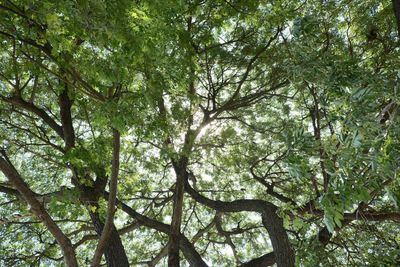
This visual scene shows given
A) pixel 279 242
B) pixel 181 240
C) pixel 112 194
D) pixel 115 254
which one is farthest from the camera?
pixel 181 240

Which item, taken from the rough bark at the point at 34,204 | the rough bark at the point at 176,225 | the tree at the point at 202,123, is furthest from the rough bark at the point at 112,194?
the rough bark at the point at 176,225

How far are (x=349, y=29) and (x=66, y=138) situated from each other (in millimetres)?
4902

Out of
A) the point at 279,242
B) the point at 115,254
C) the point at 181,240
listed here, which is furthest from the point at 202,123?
the point at 115,254

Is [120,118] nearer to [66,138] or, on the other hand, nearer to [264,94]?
[66,138]

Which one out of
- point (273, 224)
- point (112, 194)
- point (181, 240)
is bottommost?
point (273, 224)

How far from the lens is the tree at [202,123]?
2531 mm

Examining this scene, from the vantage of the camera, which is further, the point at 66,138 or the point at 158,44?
the point at 66,138

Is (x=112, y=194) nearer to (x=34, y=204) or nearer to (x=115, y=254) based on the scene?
(x=34, y=204)

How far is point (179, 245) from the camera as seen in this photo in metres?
6.32

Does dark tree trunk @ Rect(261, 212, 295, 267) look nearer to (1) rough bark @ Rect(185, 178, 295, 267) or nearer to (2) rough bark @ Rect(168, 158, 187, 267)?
(1) rough bark @ Rect(185, 178, 295, 267)

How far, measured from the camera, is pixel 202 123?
6633mm

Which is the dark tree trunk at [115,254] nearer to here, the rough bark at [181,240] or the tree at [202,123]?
the tree at [202,123]

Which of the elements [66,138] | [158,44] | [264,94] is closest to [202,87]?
[264,94]

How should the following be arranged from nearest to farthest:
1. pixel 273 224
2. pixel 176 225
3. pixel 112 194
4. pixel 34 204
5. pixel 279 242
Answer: pixel 34 204, pixel 112 194, pixel 279 242, pixel 273 224, pixel 176 225
